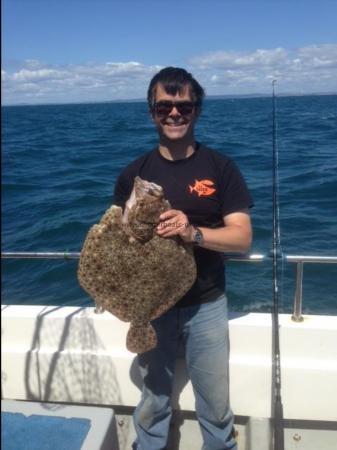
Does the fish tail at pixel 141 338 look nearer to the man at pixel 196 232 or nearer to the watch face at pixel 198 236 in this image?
the man at pixel 196 232

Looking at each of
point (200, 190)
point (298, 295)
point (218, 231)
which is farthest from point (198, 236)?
point (298, 295)

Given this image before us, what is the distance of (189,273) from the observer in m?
2.42

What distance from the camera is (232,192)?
8.00ft

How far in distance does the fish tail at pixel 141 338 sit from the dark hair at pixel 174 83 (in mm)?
1250

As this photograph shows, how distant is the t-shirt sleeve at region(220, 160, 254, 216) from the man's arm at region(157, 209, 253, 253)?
0.12ft

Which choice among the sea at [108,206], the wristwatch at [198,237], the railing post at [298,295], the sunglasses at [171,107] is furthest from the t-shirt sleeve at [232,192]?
the railing post at [298,295]

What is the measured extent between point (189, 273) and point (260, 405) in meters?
1.33

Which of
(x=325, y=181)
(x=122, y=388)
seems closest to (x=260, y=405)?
(x=122, y=388)

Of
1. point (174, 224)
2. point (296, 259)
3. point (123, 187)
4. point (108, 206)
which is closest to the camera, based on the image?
point (174, 224)

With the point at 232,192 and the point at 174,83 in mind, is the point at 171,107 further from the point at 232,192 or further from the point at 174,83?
the point at 232,192

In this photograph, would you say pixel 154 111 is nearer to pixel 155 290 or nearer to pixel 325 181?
pixel 155 290

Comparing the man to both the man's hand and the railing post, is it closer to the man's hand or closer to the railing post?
the man's hand

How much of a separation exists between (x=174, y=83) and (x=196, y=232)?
2.78ft

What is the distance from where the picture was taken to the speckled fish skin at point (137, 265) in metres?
2.30
